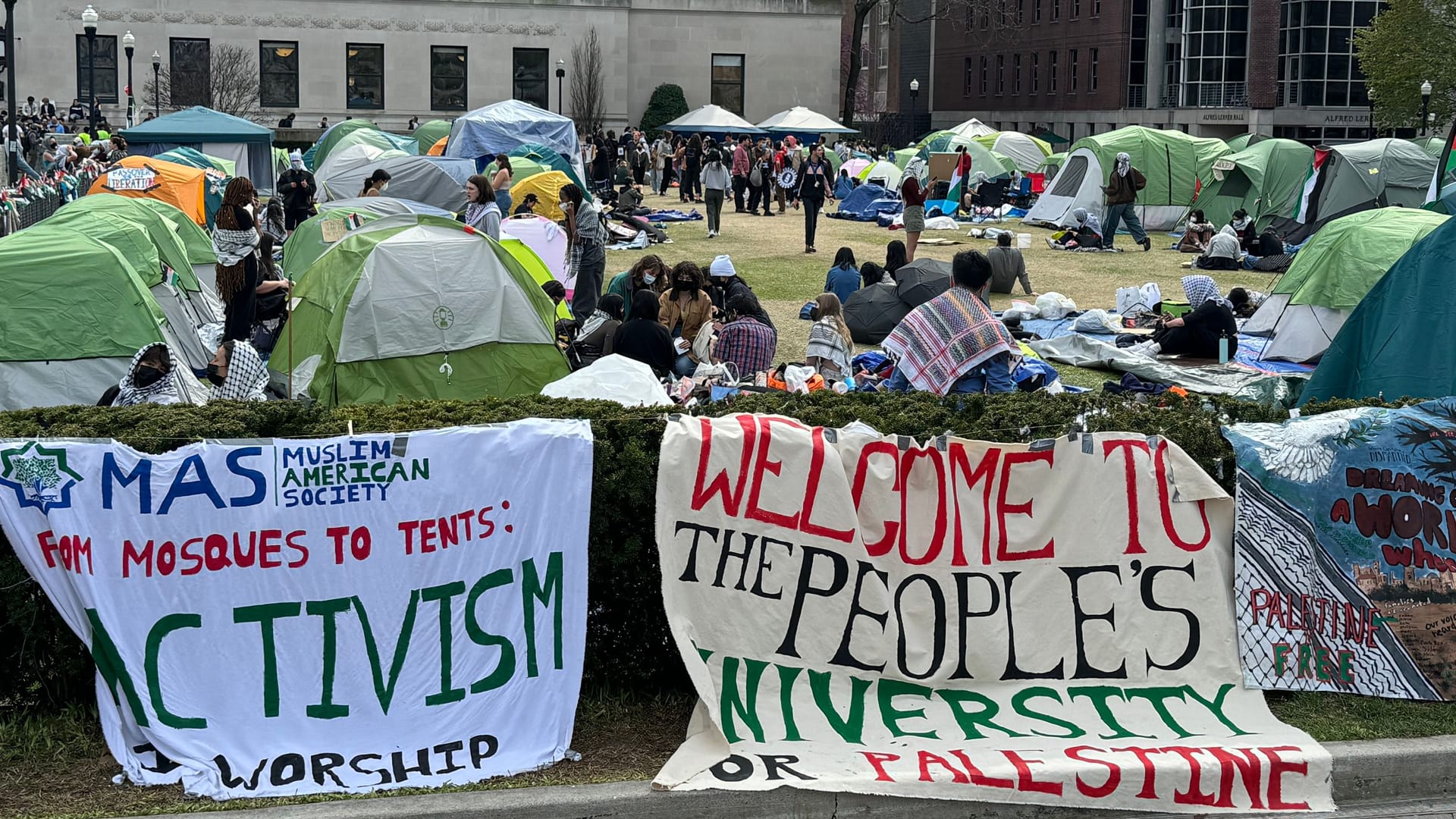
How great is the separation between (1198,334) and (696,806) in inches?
417

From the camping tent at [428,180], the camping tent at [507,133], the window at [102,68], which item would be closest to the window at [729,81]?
the window at [102,68]

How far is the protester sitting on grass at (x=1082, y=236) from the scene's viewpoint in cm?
2575

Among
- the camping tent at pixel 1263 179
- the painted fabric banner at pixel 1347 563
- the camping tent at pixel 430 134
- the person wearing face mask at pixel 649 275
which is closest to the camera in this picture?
the painted fabric banner at pixel 1347 563

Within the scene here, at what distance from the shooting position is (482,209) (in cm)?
1570

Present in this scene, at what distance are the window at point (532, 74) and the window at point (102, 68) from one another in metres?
14.5

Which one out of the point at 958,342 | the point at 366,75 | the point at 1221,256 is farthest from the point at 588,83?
the point at 958,342

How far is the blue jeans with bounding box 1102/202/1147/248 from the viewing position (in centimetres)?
2564

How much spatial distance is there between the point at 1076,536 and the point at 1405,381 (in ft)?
14.6

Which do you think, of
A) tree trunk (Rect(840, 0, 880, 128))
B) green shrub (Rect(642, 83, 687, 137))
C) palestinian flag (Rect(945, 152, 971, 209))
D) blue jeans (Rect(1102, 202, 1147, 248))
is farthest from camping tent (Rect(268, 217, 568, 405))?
tree trunk (Rect(840, 0, 880, 128))

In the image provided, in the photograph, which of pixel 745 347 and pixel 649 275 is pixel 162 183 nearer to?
pixel 649 275

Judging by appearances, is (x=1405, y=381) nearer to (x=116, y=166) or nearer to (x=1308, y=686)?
(x=1308, y=686)

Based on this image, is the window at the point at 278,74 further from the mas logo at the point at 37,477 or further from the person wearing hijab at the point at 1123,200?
the mas logo at the point at 37,477

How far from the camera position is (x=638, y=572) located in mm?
5992

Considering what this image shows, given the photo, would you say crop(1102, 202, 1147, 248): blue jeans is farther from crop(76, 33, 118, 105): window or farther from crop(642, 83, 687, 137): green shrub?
crop(76, 33, 118, 105): window
